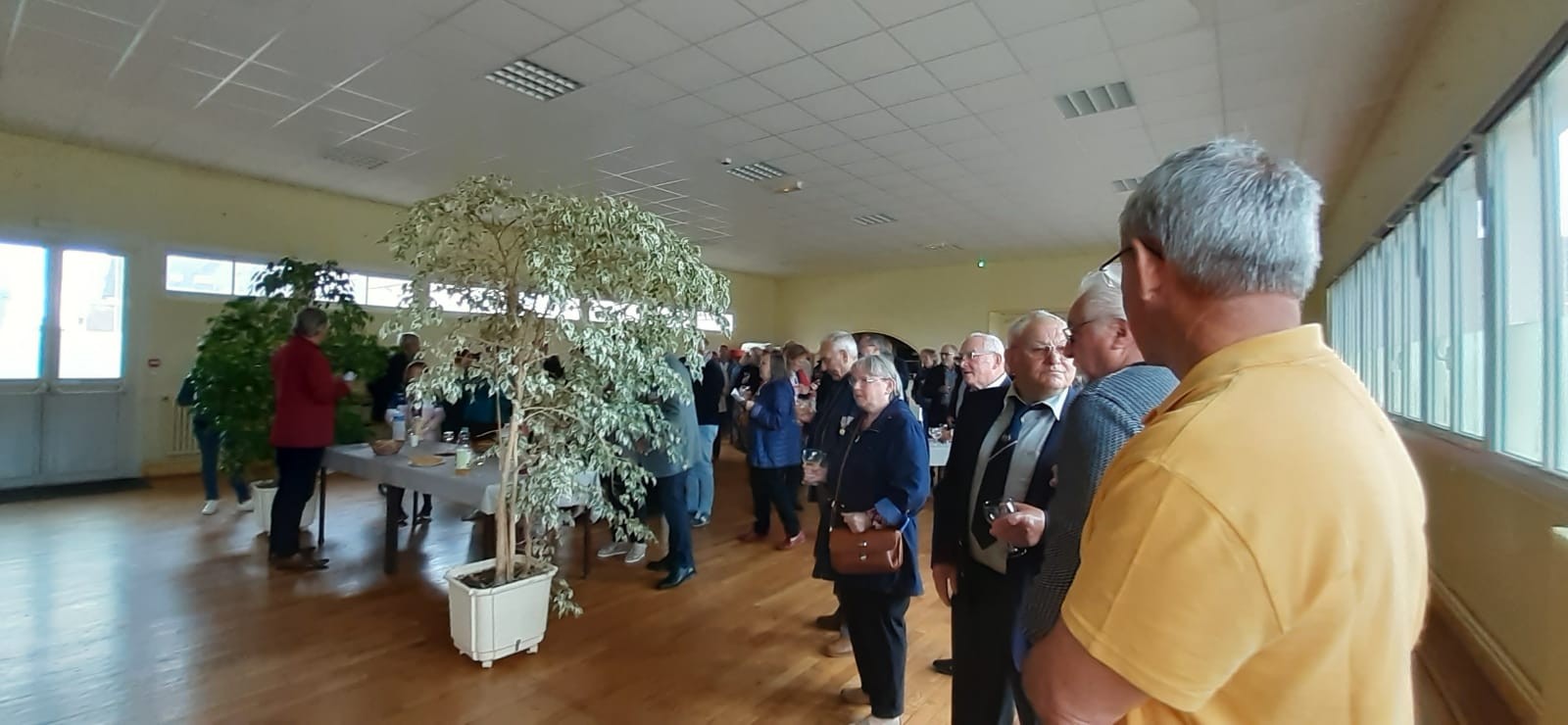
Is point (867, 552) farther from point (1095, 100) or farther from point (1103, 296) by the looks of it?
point (1095, 100)

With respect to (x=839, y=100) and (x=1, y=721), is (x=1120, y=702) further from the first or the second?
(x=839, y=100)

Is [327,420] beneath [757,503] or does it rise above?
above

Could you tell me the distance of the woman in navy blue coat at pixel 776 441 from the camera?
4.93 m

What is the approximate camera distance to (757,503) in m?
5.23

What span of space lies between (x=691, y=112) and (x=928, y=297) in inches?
363

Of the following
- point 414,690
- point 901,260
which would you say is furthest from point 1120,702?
point 901,260

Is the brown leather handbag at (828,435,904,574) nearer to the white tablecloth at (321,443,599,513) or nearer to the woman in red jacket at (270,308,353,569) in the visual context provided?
the white tablecloth at (321,443,599,513)

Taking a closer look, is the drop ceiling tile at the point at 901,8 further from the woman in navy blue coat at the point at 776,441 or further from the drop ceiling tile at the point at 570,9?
the woman in navy blue coat at the point at 776,441

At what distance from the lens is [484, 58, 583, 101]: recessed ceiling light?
472 cm

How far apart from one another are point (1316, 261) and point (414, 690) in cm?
332

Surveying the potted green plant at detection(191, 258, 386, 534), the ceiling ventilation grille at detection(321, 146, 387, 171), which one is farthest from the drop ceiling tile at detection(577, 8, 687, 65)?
the ceiling ventilation grille at detection(321, 146, 387, 171)

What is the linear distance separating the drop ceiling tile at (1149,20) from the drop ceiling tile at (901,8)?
0.99 metres

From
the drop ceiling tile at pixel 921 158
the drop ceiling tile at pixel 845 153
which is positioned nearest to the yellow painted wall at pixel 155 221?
the drop ceiling tile at pixel 845 153

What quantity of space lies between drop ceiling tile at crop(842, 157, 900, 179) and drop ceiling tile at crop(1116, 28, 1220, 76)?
2590 mm
